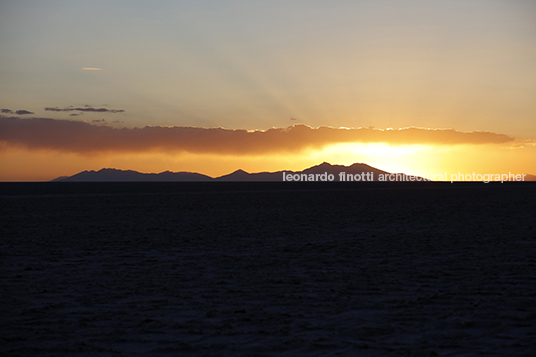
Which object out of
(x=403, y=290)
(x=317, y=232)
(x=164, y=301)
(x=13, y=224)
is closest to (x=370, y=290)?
(x=403, y=290)

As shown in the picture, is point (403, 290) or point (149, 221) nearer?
point (403, 290)

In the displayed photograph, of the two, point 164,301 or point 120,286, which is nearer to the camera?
point 164,301

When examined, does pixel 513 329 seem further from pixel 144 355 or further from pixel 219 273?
pixel 219 273

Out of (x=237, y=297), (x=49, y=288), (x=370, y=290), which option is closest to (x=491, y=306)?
(x=370, y=290)

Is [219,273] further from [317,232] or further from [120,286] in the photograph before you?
[317,232]

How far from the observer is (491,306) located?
9047mm

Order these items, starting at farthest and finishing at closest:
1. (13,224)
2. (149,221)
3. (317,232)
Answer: (149,221) → (13,224) → (317,232)

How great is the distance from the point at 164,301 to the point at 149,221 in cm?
1766

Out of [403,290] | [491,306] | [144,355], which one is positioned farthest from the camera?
[403,290]

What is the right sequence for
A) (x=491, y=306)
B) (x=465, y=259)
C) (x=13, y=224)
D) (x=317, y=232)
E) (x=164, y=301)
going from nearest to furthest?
(x=491, y=306) < (x=164, y=301) < (x=465, y=259) < (x=317, y=232) < (x=13, y=224)

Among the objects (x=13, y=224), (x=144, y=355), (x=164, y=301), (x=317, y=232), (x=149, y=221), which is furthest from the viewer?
(x=149, y=221)

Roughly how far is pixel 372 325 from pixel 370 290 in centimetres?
250

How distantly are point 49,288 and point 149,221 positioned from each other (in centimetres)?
1602

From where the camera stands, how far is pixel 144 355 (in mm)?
6777
